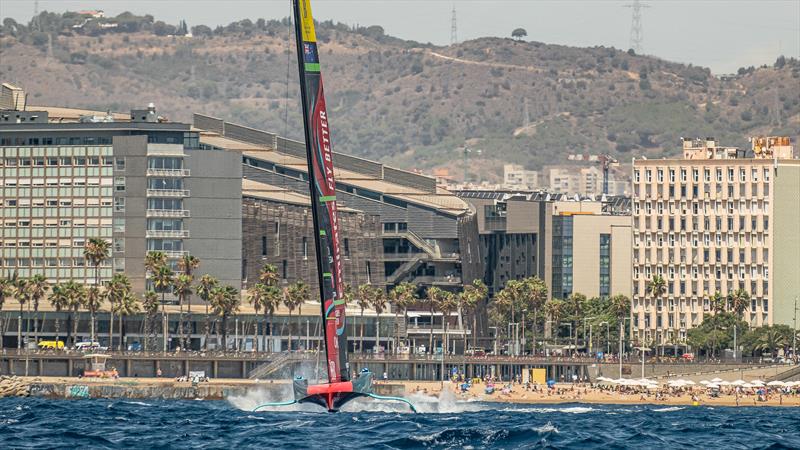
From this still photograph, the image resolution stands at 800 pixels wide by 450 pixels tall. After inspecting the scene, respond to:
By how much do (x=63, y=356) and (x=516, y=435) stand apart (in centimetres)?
11843

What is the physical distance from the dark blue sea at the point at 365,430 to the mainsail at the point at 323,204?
404 centimetres

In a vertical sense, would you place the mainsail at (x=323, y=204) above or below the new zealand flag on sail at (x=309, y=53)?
below

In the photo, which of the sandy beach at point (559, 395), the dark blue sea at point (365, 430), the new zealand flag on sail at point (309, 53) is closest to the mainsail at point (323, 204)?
the new zealand flag on sail at point (309, 53)

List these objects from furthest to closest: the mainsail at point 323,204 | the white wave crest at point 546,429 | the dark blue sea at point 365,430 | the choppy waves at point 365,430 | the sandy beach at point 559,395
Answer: the sandy beach at point 559,395 → the mainsail at point 323,204 → the white wave crest at point 546,429 → the choppy waves at point 365,430 → the dark blue sea at point 365,430

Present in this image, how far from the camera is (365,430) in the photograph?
297 ft

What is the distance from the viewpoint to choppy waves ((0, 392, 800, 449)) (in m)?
83.9

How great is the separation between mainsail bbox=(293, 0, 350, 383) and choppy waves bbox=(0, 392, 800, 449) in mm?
4092

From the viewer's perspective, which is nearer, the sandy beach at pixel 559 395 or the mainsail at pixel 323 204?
the mainsail at pixel 323 204

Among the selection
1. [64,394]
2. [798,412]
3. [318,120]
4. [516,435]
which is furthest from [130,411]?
[798,412]

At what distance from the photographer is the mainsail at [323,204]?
99.0 m

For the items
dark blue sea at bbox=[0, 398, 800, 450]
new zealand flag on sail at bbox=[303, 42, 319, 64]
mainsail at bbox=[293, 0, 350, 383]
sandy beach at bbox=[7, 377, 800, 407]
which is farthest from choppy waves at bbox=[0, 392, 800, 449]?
sandy beach at bbox=[7, 377, 800, 407]

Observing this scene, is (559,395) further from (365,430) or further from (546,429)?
(365,430)

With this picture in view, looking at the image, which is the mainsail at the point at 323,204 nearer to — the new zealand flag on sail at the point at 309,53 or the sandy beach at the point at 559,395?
the new zealand flag on sail at the point at 309,53

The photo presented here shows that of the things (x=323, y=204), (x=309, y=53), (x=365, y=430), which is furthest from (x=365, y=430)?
(x=309, y=53)
